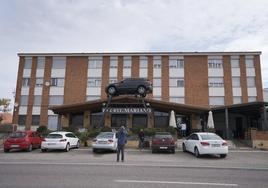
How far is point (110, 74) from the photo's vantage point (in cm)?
3784

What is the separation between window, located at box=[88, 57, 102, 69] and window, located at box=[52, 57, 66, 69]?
3.98 metres

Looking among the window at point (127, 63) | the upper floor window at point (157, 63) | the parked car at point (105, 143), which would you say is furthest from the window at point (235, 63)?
the parked car at point (105, 143)

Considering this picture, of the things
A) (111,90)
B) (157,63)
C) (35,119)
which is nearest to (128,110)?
(111,90)

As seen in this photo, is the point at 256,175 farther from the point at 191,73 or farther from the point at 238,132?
the point at 191,73

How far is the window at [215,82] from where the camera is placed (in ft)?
121

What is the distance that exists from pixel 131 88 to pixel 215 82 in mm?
16503

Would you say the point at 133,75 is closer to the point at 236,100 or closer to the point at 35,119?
the point at 236,100

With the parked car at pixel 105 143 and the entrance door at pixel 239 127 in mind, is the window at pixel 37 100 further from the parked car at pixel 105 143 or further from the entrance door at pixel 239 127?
the entrance door at pixel 239 127

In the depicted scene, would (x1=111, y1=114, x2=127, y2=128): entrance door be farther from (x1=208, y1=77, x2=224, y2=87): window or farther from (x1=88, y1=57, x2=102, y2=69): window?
(x1=208, y1=77, x2=224, y2=87): window

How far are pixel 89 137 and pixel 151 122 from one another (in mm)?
8357

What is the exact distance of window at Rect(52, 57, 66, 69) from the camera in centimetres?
3870

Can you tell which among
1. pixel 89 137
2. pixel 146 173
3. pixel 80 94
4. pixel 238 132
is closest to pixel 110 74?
pixel 80 94

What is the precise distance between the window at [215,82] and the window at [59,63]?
21.7 meters

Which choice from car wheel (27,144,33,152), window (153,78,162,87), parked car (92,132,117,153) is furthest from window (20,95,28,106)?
parked car (92,132,117,153)
